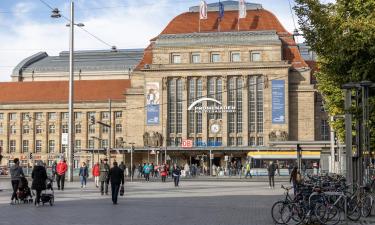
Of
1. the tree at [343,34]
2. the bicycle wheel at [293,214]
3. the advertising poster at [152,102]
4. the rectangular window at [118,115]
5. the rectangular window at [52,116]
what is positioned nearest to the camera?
the bicycle wheel at [293,214]

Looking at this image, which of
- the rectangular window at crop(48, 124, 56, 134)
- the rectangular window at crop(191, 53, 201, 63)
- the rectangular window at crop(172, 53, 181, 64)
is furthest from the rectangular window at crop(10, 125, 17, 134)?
the rectangular window at crop(191, 53, 201, 63)

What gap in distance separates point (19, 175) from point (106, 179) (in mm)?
5733

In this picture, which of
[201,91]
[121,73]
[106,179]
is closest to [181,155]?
[201,91]

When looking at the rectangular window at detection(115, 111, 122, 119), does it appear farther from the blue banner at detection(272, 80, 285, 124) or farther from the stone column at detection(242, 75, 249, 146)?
the blue banner at detection(272, 80, 285, 124)

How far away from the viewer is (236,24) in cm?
10225

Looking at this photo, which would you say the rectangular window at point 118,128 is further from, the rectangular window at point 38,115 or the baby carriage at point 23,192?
the baby carriage at point 23,192

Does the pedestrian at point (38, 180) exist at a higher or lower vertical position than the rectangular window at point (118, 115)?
lower

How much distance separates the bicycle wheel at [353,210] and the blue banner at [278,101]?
252ft

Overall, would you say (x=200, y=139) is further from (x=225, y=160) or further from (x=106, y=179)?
(x=106, y=179)

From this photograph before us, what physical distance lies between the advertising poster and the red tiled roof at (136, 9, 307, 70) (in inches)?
235

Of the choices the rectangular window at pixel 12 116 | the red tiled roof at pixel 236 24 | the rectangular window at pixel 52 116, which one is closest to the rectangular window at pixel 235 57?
the red tiled roof at pixel 236 24

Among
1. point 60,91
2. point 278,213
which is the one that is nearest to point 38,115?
point 60,91

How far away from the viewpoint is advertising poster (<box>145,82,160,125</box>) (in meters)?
98.9

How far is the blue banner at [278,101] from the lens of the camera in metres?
95.1
